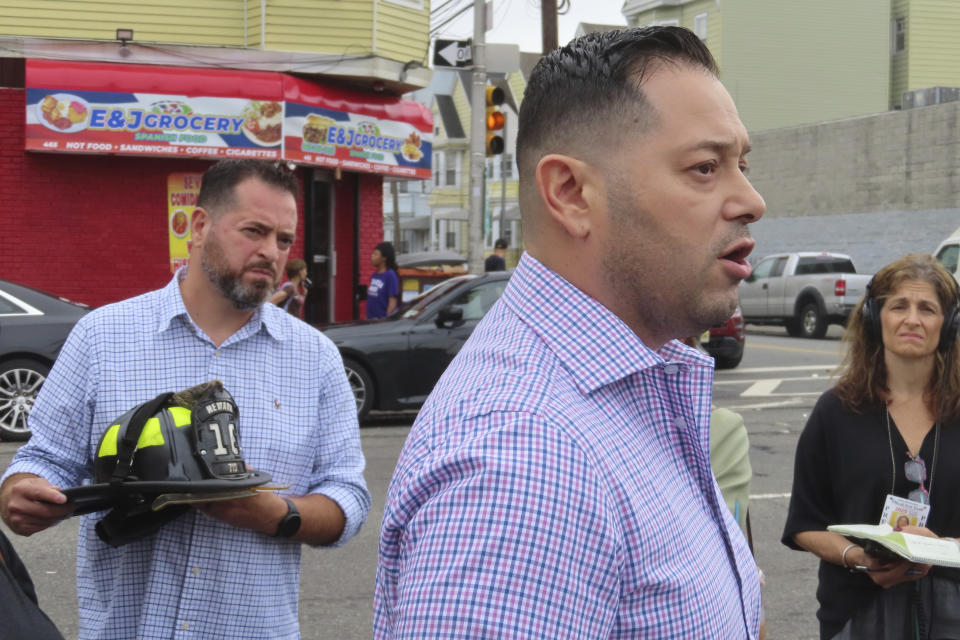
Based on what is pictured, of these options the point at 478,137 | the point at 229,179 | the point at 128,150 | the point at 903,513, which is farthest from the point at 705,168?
the point at 478,137

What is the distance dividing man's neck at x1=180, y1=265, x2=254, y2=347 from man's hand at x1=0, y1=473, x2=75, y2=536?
606 millimetres

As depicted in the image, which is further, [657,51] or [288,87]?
[288,87]

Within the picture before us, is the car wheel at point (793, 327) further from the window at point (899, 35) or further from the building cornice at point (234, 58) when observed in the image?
the window at point (899, 35)

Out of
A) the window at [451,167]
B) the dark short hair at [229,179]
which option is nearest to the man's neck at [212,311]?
the dark short hair at [229,179]

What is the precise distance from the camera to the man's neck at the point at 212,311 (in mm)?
3094

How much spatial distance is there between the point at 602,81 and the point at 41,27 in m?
17.5

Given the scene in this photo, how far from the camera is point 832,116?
4144 centimetres

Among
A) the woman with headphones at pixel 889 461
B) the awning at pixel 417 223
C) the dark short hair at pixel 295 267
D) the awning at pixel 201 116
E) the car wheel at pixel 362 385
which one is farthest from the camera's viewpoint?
the awning at pixel 417 223

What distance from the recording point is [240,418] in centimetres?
297

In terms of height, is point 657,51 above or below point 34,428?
above

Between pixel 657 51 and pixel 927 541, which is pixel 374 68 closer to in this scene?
pixel 927 541

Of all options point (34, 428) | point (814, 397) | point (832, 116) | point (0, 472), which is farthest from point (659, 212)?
Result: point (832, 116)

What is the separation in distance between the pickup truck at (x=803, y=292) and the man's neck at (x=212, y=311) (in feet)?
74.0

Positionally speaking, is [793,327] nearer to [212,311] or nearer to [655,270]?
[212,311]
